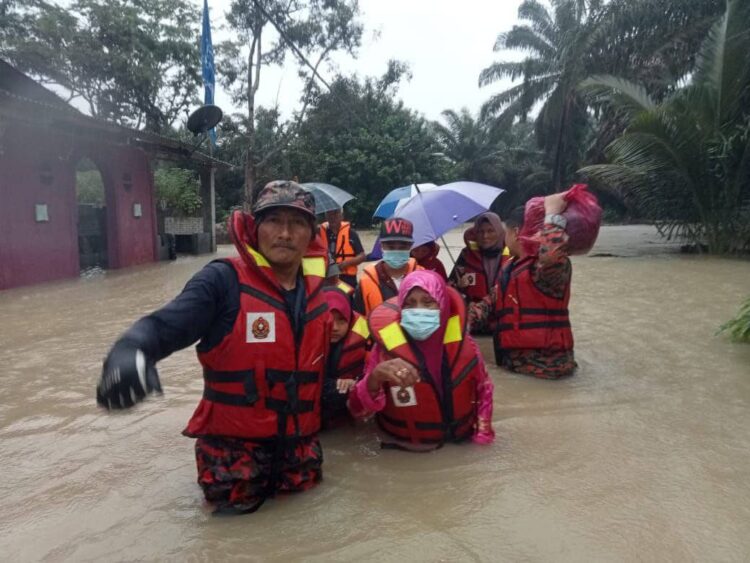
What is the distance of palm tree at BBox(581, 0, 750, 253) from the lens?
1173 cm

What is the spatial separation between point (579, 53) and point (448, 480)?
65.3 feet

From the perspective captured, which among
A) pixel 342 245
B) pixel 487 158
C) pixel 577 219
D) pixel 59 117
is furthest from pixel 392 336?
pixel 487 158

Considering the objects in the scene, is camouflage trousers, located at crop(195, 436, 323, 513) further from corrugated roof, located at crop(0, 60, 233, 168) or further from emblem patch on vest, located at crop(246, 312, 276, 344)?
corrugated roof, located at crop(0, 60, 233, 168)

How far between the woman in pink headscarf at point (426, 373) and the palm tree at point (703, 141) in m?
10.7

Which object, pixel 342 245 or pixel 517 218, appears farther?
pixel 342 245

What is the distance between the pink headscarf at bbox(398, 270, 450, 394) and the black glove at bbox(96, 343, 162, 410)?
154cm

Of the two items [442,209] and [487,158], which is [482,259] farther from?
[487,158]

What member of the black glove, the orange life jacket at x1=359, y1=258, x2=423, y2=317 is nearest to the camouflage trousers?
the black glove

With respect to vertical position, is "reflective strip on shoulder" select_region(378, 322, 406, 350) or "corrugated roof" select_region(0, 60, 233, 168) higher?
"corrugated roof" select_region(0, 60, 233, 168)

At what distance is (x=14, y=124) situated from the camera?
972 centimetres

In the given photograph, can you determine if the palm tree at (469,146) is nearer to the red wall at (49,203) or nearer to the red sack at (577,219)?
the red wall at (49,203)

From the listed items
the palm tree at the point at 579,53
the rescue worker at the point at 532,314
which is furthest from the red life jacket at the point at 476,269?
the palm tree at the point at 579,53

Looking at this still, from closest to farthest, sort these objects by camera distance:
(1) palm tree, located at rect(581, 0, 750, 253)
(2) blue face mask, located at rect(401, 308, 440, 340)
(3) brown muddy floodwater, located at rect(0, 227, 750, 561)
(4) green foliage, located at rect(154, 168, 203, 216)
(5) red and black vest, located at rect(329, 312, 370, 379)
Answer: (3) brown muddy floodwater, located at rect(0, 227, 750, 561) < (2) blue face mask, located at rect(401, 308, 440, 340) < (5) red and black vest, located at rect(329, 312, 370, 379) < (1) palm tree, located at rect(581, 0, 750, 253) < (4) green foliage, located at rect(154, 168, 203, 216)

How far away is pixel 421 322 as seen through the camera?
2.97 meters
